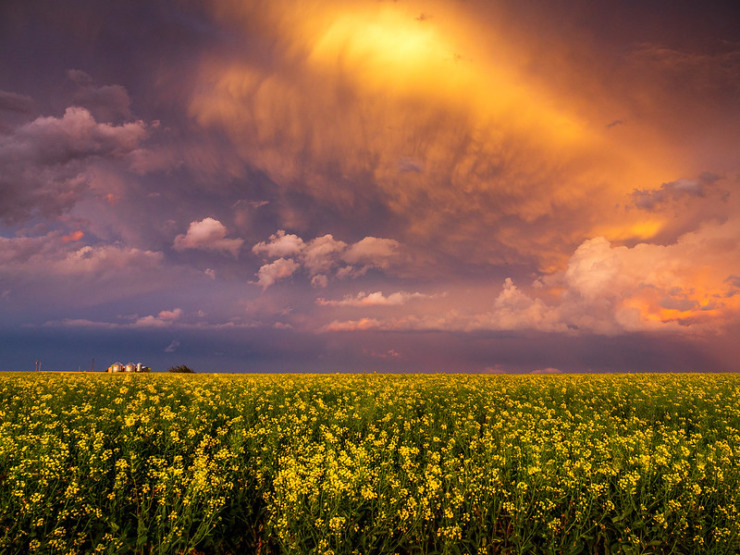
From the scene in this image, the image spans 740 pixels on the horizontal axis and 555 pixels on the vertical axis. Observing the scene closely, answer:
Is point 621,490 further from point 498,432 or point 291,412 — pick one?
point 291,412

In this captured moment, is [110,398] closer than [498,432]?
No

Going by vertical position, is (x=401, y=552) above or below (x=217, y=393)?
below

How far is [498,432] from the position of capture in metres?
13.7

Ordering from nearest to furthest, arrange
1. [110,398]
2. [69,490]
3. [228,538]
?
[69,490] → [228,538] → [110,398]

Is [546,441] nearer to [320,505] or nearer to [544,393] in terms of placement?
[320,505]

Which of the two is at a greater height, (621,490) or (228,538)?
(621,490)

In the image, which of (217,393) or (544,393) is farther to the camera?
(544,393)

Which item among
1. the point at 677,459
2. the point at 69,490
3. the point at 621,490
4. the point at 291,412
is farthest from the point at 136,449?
the point at 677,459

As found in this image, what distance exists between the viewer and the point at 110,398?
18031 millimetres

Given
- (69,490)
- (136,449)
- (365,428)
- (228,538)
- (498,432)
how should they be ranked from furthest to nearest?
(365,428) < (498,432) < (136,449) < (228,538) < (69,490)

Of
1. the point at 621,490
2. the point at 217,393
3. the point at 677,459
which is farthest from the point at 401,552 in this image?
the point at 217,393

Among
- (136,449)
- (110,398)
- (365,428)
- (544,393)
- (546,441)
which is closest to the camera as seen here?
(136,449)

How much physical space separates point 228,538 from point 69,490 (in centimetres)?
301

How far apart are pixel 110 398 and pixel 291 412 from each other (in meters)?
8.21
